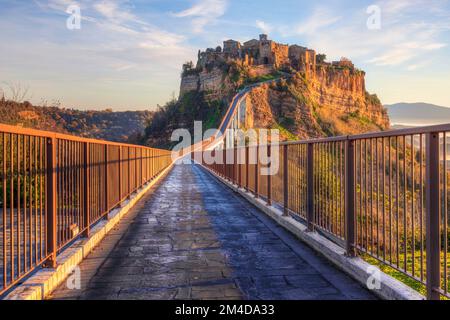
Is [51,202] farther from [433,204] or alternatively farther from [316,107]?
[316,107]

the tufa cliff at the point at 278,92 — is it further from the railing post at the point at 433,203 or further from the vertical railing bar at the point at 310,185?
the railing post at the point at 433,203

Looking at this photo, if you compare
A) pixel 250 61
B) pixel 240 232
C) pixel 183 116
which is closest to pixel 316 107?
pixel 250 61

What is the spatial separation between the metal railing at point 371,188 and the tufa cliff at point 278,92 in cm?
8711

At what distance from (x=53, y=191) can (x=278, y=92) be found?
10543cm

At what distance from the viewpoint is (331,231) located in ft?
18.2

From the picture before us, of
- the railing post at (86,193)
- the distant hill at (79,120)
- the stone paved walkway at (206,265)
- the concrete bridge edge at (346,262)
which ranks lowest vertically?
the stone paved walkway at (206,265)

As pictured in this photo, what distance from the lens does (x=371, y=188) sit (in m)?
4.50

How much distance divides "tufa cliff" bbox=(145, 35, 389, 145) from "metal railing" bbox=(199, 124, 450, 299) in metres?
87.1

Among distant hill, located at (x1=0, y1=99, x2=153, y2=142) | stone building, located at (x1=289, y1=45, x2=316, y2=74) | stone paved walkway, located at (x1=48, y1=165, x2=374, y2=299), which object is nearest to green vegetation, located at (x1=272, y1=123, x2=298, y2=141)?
stone building, located at (x1=289, y1=45, x2=316, y2=74)

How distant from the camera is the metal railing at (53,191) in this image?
3.58m

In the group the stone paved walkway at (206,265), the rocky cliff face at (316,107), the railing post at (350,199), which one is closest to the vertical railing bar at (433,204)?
the stone paved walkway at (206,265)

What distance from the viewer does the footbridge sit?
361 centimetres

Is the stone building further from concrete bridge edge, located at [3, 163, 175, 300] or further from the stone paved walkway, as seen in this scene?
concrete bridge edge, located at [3, 163, 175, 300]
